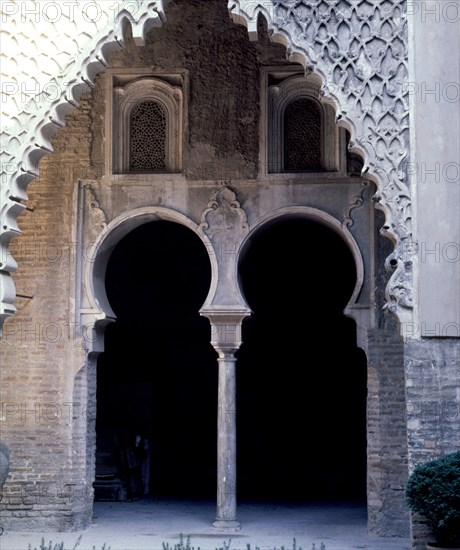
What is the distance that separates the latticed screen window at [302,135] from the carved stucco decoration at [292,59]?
231cm

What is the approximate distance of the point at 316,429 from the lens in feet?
54.4

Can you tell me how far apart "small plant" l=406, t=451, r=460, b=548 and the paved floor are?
1595mm

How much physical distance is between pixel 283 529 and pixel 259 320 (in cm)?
530

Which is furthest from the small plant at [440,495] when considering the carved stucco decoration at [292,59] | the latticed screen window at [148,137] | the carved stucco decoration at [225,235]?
the latticed screen window at [148,137]

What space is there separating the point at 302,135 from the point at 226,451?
355 centimetres

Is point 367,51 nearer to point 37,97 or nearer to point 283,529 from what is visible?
point 37,97

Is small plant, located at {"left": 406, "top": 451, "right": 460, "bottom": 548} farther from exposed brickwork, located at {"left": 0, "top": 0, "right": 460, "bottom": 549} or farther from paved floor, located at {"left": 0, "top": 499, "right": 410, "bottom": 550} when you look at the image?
exposed brickwork, located at {"left": 0, "top": 0, "right": 460, "bottom": 549}

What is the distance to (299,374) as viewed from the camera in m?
16.7

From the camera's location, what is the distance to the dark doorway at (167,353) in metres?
16.1

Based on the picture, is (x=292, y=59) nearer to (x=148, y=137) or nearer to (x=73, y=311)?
(x=148, y=137)

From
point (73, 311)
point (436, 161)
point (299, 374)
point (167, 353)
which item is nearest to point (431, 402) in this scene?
point (436, 161)

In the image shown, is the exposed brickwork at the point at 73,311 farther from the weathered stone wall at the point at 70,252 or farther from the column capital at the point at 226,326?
the column capital at the point at 226,326

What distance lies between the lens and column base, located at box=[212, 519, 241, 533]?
11.5 metres

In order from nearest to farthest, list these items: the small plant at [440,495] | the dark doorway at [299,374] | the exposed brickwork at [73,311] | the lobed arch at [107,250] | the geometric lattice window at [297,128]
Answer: the small plant at [440,495]
the exposed brickwork at [73,311]
the lobed arch at [107,250]
the geometric lattice window at [297,128]
the dark doorway at [299,374]
